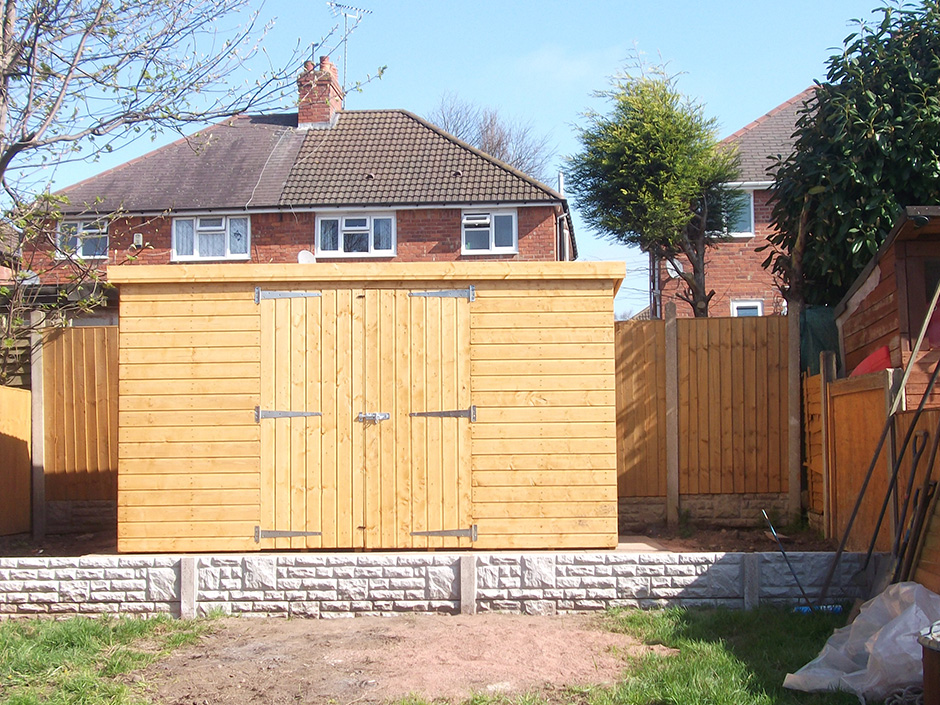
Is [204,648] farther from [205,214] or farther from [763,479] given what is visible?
[205,214]

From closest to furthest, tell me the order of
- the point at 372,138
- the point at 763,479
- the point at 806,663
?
the point at 806,663
the point at 763,479
the point at 372,138

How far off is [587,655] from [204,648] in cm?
254

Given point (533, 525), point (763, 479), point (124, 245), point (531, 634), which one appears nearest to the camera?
point (531, 634)

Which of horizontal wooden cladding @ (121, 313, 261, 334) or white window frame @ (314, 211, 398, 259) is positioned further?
white window frame @ (314, 211, 398, 259)

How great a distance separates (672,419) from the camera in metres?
9.24

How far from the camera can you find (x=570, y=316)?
7719 mm

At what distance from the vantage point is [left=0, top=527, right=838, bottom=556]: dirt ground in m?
8.45

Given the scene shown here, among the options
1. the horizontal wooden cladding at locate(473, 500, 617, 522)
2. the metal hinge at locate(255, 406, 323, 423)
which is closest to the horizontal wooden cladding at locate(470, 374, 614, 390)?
the horizontal wooden cladding at locate(473, 500, 617, 522)

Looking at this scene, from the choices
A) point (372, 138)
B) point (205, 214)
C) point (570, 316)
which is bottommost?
point (570, 316)

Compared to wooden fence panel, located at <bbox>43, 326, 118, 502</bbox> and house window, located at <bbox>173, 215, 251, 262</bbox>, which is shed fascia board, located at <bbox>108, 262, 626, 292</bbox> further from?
house window, located at <bbox>173, 215, 251, 262</bbox>

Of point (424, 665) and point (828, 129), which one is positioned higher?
point (828, 129)

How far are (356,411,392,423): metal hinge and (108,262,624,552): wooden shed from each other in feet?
0.06

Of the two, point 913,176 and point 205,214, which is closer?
point 913,176

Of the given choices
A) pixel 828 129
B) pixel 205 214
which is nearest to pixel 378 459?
pixel 828 129
